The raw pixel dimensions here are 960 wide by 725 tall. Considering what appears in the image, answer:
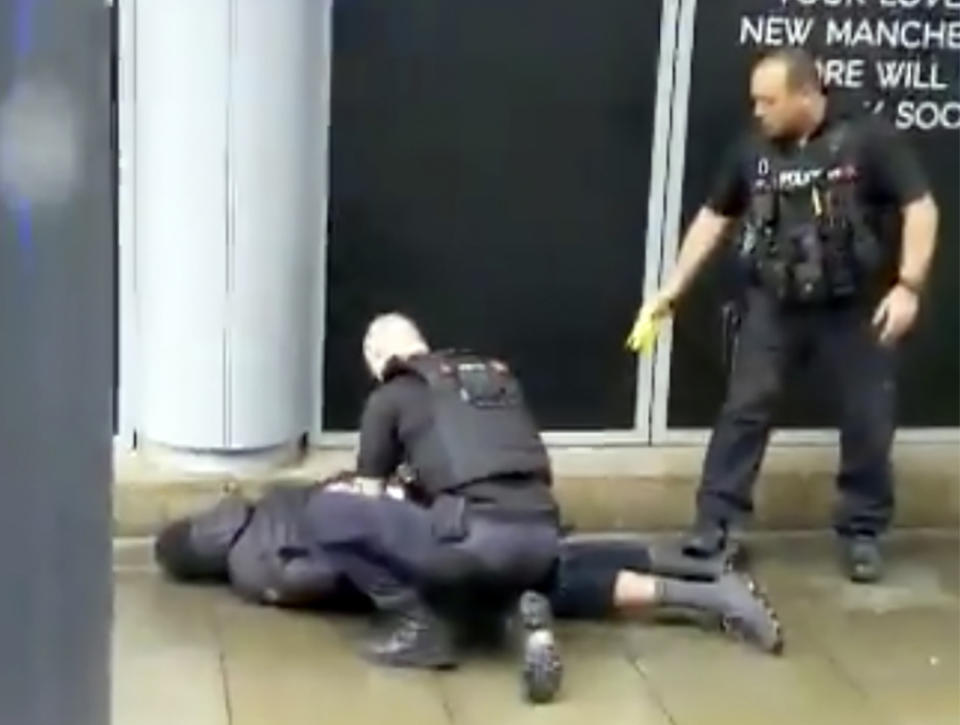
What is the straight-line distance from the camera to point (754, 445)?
625 cm

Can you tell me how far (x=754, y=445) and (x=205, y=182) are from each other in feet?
6.01

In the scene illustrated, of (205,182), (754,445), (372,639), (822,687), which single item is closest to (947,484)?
(754,445)

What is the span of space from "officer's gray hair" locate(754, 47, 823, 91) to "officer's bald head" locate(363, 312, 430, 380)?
1.27m

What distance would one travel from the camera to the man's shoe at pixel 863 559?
6395 millimetres

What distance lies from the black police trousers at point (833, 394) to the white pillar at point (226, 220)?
1335 mm

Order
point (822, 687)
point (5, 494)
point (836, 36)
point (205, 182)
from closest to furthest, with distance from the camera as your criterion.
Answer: point (5, 494), point (822, 687), point (205, 182), point (836, 36)

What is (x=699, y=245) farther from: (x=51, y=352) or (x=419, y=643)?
(x=51, y=352)

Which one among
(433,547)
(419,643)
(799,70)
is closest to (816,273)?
(799,70)

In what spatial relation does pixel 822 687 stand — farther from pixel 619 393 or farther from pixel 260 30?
pixel 260 30

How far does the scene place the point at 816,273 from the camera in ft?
19.3

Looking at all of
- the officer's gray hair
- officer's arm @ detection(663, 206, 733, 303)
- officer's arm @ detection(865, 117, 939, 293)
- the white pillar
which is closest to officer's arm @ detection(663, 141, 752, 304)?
officer's arm @ detection(663, 206, 733, 303)

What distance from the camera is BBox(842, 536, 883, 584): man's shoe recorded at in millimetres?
6395

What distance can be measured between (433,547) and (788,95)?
163cm

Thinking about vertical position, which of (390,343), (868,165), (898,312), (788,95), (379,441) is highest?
(788,95)
